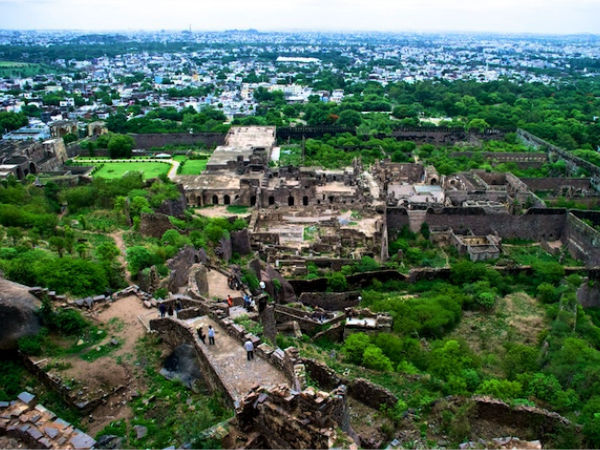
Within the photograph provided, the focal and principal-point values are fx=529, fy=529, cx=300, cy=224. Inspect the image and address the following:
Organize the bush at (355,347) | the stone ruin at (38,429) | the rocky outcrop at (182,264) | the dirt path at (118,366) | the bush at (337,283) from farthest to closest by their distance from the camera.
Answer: the bush at (337,283) → the rocky outcrop at (182,264) → the bush at (355,347) → the dirt path at (118,366) → the stone ruin at (38,429)

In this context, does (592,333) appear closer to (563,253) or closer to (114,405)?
(563,253)

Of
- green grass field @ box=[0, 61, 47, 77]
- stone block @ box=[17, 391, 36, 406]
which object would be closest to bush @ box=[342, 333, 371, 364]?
Result: stone block @ box=[17, 391, 36, 406]

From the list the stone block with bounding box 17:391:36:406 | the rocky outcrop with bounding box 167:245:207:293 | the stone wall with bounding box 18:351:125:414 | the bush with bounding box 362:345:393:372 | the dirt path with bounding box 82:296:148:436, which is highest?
the stone block with bounding box 17:391:36:406

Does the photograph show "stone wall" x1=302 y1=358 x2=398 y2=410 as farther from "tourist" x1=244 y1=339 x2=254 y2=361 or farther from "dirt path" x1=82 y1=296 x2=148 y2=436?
"dirt path" x1=82 y1=296 x2=148 y2=436

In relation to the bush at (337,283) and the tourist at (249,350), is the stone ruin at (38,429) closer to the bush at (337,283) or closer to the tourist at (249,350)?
the tourist at (249,350)

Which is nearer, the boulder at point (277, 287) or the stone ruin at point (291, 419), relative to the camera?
the stone ruin at point (291, 419)

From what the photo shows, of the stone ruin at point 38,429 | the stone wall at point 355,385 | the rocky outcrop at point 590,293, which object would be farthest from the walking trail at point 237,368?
the rocky outcrop at point 590,293

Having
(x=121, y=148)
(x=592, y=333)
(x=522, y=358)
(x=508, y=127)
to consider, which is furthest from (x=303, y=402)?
(x=508, y=127)
